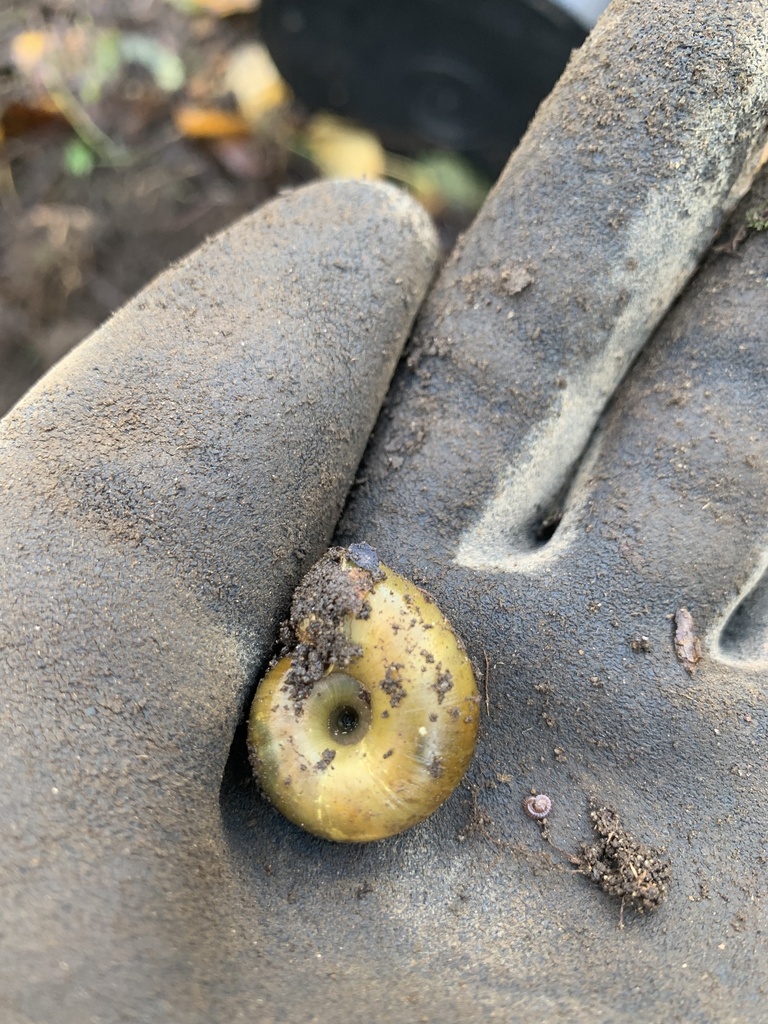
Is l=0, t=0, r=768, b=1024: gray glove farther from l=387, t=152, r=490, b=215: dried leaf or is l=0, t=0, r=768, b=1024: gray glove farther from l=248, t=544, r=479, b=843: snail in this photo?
l=387, t=152, r=490, b=215: dried leaf

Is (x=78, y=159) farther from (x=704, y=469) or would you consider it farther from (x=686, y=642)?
(x=686, y=642)

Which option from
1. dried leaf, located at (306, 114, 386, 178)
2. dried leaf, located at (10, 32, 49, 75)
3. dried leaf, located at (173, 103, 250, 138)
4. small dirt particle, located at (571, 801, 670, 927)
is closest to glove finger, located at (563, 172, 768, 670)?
small dirt particle, located at (571, 801, 670, 927)

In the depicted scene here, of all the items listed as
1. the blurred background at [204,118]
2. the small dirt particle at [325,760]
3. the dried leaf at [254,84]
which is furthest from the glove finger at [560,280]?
the dried leaf at [254,84]

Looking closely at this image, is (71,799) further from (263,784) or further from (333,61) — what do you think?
(333,61)

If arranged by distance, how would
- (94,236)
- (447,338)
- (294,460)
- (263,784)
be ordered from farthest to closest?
1. (94,236)
2. (447,338)
3. (294,460)
4. (263,784)

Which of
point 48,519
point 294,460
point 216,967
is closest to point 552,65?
point 294,460
